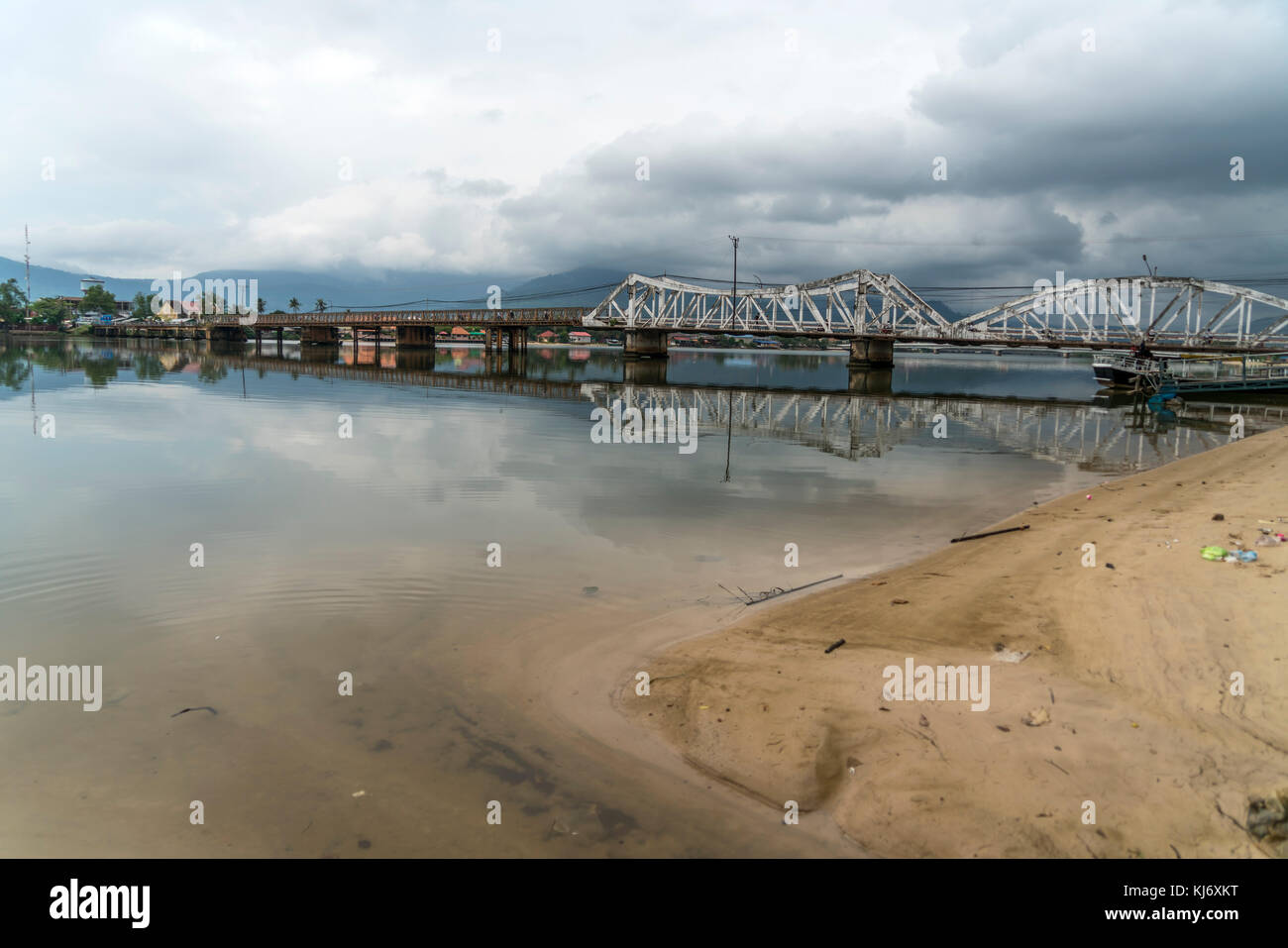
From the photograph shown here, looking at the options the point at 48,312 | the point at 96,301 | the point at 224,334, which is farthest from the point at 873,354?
the point at 96,301

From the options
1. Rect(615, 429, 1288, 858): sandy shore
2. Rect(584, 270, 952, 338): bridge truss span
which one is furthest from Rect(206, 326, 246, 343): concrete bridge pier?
Rect(615, 429, 1288, 858): sandy shore

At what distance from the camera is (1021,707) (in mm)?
6523

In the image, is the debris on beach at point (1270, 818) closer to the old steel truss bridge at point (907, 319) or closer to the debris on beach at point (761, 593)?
the debris on beach at point (761, 593)

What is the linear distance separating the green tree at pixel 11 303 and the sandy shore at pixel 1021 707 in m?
211

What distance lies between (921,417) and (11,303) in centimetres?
20913

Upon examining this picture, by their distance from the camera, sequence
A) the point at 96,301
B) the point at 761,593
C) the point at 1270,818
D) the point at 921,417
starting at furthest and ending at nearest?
1. the point at 96,301
2. the point at 921,417
3. the point at 761,593
4. the point at 1270,818

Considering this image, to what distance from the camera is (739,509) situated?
1661 cm

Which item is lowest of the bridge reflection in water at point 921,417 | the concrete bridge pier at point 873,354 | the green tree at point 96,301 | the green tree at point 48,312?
the bridge reflection in water at point 921,417

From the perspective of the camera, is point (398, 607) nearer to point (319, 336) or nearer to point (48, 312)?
point (319, 336)

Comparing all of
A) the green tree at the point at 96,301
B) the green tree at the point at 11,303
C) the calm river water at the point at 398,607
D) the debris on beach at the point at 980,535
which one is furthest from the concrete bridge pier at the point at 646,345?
the green tree at the point at 96,301

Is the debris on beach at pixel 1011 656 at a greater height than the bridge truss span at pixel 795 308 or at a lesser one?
→ lesser

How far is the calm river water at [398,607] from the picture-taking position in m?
5.73

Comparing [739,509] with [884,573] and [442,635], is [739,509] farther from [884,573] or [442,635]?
[442,635]

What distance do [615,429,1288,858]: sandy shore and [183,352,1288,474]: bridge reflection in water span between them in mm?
17026
